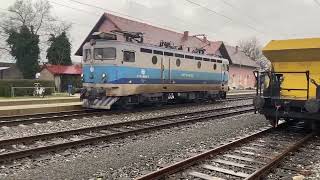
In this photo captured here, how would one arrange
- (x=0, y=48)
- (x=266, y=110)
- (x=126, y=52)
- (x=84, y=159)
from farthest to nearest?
(x=0, y=48), (x=126, y=52), (x=266, y=110), (x=84, y=159)

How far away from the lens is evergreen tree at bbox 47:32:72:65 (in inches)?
2041

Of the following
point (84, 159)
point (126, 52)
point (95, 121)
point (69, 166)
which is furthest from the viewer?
point (126, 52)

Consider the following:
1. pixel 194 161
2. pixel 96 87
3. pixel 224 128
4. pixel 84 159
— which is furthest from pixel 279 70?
pixel 96 87

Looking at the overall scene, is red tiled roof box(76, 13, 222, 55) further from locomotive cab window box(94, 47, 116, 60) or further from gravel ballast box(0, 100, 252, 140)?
gravel ballast box(0, 100, 252, 140)

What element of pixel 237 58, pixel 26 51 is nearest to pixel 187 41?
pixel 237 58

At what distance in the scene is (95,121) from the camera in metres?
15.6

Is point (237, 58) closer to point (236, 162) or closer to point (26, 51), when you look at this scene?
point (26, 51)

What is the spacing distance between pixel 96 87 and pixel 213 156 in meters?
10.8

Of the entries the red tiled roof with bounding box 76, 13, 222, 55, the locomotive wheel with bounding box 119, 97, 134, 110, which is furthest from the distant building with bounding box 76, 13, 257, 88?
the locomotive wheel with bounding box 119, 97, 134, 110

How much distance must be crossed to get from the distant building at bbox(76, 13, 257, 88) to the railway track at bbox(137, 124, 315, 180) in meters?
15.1

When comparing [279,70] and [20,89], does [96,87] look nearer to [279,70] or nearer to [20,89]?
[279,70]

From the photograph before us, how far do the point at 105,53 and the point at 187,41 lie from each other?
37629 millimetres

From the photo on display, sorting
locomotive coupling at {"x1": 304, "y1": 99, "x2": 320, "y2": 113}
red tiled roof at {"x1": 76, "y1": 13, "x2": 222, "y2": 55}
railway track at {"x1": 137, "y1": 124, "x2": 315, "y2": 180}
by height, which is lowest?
railway track at {"x1": 137, "y1": 124, "x2": 315, "y2": 180}

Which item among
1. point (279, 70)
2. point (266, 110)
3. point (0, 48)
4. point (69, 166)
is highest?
point (0, 48)
